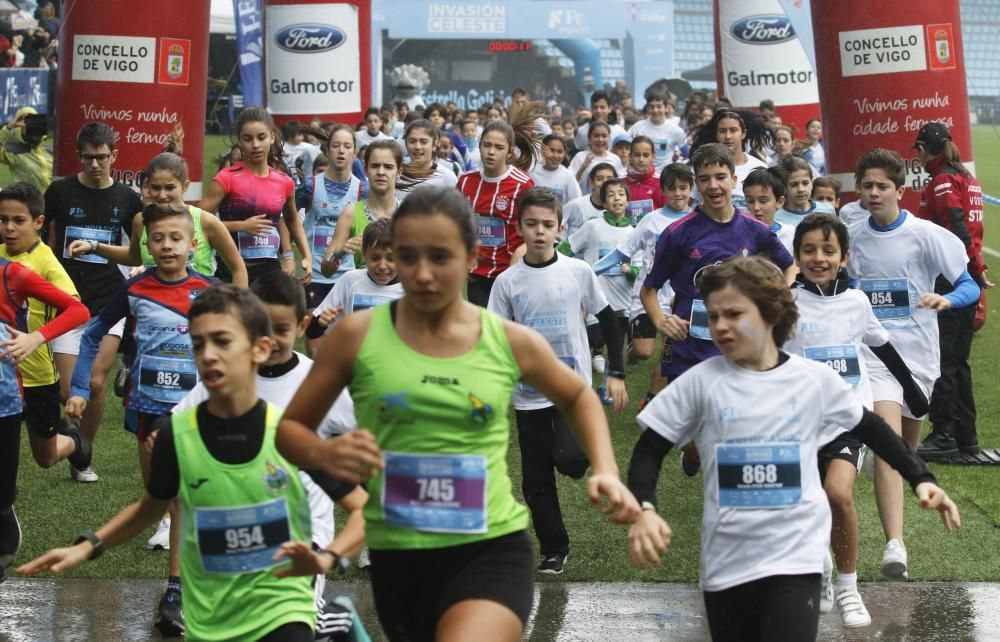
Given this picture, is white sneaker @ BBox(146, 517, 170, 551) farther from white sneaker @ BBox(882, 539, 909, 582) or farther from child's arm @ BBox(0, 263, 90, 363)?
white sneaker @ BBox(882, 539, 909, 582)

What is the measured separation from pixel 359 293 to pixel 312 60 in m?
11.7

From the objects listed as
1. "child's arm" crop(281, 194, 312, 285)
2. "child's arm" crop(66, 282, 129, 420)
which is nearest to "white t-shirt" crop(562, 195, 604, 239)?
"child's arm" crop(281, 194, 312, 285)

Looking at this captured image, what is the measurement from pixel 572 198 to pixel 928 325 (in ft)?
20.9

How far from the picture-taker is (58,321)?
6.75m

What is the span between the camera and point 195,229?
7645 mm

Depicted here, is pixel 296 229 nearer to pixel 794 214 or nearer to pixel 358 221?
pixel 358 221

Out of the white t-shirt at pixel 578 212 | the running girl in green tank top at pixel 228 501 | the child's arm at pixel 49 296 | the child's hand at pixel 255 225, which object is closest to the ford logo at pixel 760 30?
the white t-shirt at pixel 578 212

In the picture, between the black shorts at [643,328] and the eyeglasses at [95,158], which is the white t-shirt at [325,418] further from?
the black shorts at [643,328]

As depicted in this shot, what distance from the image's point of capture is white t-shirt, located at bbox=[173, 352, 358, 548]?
520 cm

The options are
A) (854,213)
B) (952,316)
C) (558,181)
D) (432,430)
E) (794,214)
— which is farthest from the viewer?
(558,181)

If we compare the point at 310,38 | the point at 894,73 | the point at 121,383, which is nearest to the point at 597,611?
the point at 121,383

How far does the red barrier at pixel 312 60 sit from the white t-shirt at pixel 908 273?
11.8 metres

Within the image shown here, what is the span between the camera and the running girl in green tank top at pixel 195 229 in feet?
26.0

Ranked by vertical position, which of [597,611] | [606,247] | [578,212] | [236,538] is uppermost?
[578,212]
